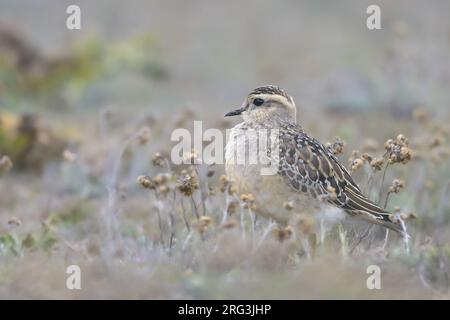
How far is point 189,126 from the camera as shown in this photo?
41.7ft

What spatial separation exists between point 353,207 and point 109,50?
9590mm

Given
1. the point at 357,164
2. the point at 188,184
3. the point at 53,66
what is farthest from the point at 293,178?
the point at 53,66

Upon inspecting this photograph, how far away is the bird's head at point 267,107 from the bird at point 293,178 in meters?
0.16

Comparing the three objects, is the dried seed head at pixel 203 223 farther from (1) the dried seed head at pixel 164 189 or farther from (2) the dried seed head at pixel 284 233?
(2) the dried seed head at pixel 284 233

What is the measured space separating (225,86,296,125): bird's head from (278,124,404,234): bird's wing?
384mm

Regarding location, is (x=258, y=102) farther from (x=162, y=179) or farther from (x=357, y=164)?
(x=162, y=179)

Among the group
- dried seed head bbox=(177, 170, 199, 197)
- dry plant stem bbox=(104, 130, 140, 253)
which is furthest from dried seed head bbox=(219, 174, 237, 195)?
dry plant stem bbox=(104, 130, 140, 253)

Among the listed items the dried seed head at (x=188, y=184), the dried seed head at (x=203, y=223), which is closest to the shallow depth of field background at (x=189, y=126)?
the dried seed head at (x=203, y=223)

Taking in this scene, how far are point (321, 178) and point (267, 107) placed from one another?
934 millimetres

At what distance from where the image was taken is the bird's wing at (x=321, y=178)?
722 cm

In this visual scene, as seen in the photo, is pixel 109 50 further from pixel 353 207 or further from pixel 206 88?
pixel 353 207

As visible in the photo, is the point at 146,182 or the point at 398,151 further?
the point at 398,151

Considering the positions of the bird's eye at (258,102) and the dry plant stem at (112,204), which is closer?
the dry plant stem at (112,204)

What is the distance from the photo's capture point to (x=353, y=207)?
286 inches
